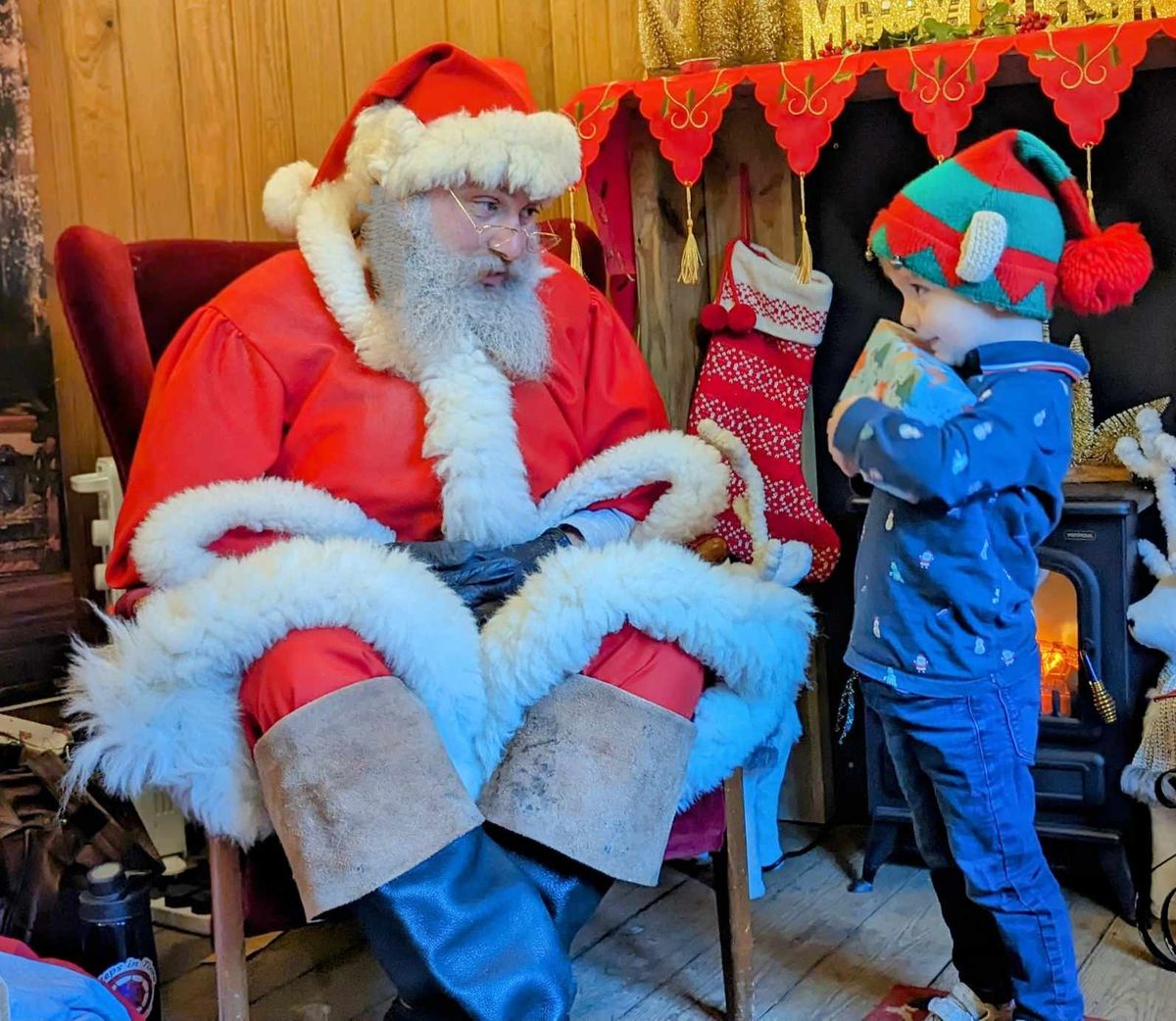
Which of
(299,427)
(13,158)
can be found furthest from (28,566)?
(299,427)

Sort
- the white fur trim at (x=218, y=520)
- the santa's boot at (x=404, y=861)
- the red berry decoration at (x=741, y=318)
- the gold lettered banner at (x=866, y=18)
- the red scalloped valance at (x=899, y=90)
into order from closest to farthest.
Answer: the santa's boot at (x=404, y=861)
the white fur trim at (x=218, y=520)
the red scalloped valance at (x=899, y=90)
the gold lettered banner at (x=866, y=18)
the red berry decoration at (x=741, y=318)

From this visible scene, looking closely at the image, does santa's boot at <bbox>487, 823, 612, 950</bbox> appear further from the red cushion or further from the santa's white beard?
the red cushion

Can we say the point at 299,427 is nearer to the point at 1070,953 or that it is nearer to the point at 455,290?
the point at 455,290

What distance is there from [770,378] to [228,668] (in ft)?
4.03

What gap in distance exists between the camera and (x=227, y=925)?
5.05ft

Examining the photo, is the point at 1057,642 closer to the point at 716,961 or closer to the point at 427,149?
the point at 716,961

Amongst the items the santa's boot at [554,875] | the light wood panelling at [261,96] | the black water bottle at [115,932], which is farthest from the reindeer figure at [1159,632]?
the light wood panelling at [261,96]

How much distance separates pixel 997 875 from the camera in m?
1.60

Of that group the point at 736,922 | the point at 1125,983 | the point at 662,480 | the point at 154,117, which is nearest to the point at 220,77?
the point at 154,117

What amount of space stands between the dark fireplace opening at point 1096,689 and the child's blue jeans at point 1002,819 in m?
0.51

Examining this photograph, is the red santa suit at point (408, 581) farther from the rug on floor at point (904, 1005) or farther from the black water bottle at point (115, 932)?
the rug on floor at point (904, 1005)

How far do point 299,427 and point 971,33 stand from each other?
49.4 inches

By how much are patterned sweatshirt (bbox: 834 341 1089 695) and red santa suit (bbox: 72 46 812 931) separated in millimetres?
175

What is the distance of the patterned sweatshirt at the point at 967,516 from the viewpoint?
1472mm
